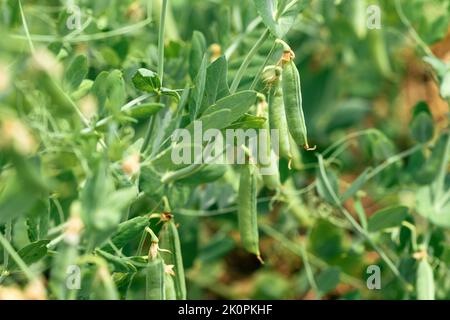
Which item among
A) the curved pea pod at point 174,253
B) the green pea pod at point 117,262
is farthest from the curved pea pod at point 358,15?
the green pea pod at point 117,262

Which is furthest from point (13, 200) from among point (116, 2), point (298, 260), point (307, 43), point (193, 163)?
point (307, 43)

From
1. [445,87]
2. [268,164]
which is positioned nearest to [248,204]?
[268,164]

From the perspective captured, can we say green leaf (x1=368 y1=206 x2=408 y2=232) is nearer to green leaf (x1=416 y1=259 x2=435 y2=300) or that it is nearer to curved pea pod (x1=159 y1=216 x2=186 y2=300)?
green leaf (x1=416 y1=259 x2=435 y2=300)

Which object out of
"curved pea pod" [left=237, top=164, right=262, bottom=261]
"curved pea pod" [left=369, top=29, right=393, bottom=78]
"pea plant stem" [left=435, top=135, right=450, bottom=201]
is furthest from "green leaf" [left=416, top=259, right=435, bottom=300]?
"curved pea pod" [left=369, top=29, right=393, bottom=78]

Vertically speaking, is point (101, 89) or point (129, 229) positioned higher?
point (101, 89)

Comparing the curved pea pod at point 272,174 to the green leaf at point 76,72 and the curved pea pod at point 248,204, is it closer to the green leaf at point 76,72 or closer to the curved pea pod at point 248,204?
the curved pea pod at point 248,204

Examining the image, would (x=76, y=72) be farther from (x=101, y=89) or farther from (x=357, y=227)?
(x=357, y=227)
